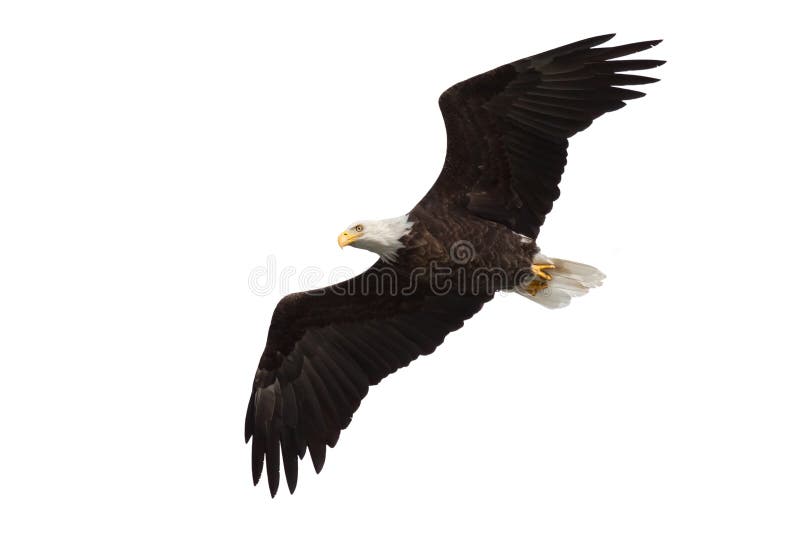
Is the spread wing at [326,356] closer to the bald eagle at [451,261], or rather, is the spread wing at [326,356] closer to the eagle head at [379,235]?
the bald eagle at [451,261]

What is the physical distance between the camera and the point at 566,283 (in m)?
11.0

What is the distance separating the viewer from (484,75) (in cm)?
991

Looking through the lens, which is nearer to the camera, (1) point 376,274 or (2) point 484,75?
(2) point 484,75

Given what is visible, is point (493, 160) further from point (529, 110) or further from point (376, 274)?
point (376, 274)

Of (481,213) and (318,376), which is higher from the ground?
(481,213)

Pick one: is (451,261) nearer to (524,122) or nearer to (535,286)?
(535,286)

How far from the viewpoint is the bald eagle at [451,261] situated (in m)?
9.98

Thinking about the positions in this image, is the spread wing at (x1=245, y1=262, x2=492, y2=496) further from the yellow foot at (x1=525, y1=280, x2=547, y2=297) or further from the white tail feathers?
the white tail feathers

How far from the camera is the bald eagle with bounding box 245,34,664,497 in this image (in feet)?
32.7

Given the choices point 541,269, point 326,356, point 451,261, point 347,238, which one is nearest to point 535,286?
point 541,269

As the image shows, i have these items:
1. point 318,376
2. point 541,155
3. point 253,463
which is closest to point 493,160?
point 541,155

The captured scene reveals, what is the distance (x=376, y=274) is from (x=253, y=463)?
7.30ft

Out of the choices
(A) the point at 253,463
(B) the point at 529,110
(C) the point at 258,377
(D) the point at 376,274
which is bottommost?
(A) the point at 253,463

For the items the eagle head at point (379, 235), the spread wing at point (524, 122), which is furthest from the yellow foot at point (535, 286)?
the eagle head at point (379, 235)
